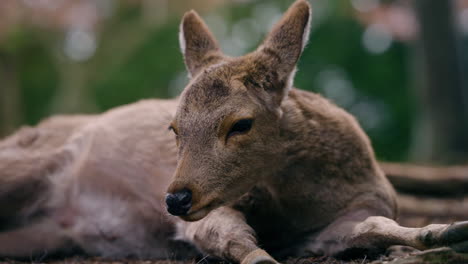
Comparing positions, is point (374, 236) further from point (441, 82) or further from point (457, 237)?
point (441, 82)

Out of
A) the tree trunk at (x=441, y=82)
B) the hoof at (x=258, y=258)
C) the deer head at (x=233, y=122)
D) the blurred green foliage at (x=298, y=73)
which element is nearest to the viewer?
the hoof at (x=258, y=258)

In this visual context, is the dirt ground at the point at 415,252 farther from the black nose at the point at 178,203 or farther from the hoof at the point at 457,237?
the black nose at the point at 178,203

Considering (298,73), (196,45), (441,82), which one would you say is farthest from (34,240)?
(441,82)

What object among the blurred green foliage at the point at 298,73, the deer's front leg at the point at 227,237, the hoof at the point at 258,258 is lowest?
the blurred green foliage at the point at 298,73

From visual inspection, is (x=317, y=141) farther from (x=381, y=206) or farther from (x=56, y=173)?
(x=56, y=173)

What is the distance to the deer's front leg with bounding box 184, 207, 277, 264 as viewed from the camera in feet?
9.54

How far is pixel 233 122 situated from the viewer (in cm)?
295

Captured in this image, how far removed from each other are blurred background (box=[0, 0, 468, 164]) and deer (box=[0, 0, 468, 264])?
468cm

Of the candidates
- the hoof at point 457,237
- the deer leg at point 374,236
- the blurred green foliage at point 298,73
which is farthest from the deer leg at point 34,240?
the blurred green foliage at point 298,73

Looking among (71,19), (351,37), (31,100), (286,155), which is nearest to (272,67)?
(286,155)

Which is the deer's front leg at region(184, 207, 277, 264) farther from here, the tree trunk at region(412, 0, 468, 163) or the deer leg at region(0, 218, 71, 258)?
the tree trunk at region(412, 0, 468, 163)

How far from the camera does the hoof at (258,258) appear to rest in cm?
260

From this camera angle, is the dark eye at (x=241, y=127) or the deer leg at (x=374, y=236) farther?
the dark eye at (x=241, y=127)

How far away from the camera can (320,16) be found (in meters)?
11.6
